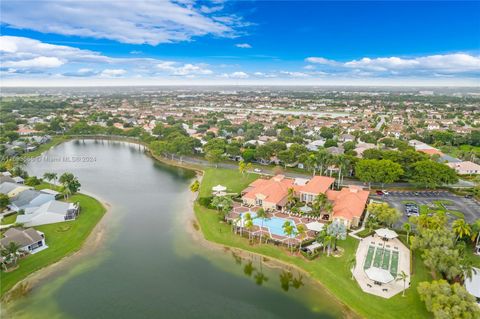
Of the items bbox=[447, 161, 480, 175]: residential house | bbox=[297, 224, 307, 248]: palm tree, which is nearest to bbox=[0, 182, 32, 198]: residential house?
bbox=[297, 224, 307, 248]: palm tree

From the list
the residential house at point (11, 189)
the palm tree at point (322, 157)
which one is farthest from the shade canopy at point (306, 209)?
the residential house at point (11, 189)

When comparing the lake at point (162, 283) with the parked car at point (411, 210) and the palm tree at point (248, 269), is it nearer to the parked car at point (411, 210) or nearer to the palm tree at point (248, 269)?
the palm tree at point (248, 269)

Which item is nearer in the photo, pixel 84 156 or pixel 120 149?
pixel 84 156

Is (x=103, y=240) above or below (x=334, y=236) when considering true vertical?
below

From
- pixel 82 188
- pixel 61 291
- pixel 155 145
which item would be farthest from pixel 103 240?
pixel 155 145

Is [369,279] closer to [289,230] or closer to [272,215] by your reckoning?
[289,230]

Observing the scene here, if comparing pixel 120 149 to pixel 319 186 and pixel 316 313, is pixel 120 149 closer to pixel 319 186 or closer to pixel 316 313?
pixel 319 186

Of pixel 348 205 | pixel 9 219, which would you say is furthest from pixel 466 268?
pixel 9 219
